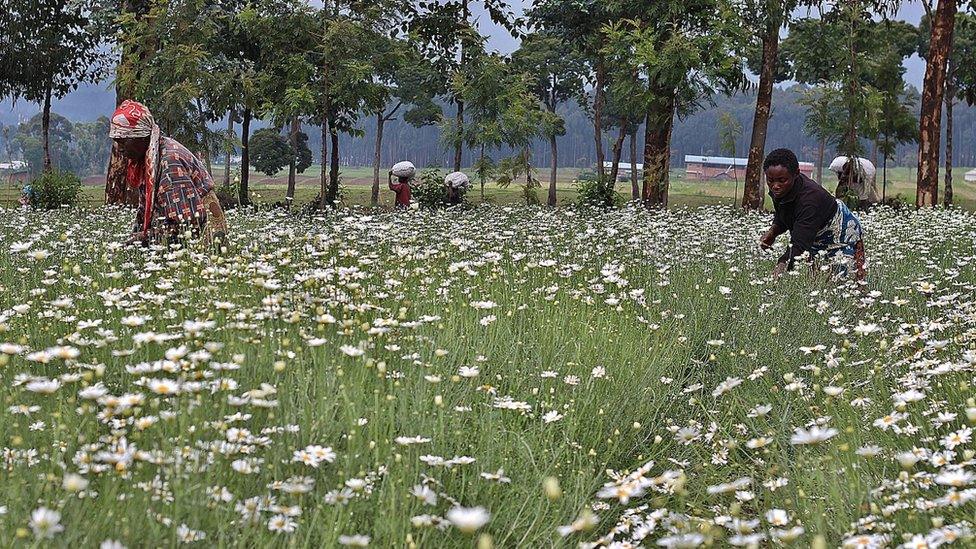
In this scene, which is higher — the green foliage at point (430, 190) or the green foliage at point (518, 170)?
the green foliage at point (518, 170)

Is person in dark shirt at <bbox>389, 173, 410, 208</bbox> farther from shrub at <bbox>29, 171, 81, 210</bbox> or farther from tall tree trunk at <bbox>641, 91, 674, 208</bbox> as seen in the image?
shrub at <bbox>29, 171, 81, 210</bbox>

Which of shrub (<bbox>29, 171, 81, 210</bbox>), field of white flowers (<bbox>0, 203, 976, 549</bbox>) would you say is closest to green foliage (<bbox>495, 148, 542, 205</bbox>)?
shrub (<bbox>29, 171, 81, 210</bbox>)

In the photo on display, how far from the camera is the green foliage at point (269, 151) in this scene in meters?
50.0

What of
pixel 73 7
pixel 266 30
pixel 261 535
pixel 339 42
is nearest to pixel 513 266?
pixel 261 535

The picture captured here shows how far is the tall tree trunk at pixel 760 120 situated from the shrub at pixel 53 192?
1494 centimetres

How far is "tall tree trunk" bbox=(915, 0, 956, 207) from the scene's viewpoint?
63.6 feet

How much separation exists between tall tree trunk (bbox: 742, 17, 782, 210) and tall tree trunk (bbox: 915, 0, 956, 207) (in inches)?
126

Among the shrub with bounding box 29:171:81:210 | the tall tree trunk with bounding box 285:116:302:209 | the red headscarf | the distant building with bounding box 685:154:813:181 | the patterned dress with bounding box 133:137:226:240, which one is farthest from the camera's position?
the distant building with bounding box 685:154:813:181

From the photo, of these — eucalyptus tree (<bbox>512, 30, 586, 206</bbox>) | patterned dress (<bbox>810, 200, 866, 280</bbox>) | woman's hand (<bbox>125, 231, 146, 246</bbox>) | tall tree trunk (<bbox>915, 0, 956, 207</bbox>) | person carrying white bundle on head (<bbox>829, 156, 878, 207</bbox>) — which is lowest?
woman's hand (<bbox>125, 231, 146, 246</bbox>)

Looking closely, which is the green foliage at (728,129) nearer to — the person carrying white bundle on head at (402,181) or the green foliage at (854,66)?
the green foliage at (854,66)

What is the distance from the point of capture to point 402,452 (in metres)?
3.59

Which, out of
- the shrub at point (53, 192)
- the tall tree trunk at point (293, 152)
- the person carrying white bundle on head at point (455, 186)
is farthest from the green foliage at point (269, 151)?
the person carrying white bundle on head at point (455, 186)

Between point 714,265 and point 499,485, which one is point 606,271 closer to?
point 714,265

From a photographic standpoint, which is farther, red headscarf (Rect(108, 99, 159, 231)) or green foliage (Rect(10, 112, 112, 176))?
green foliage (Rect(10, 112, 112, 176))
